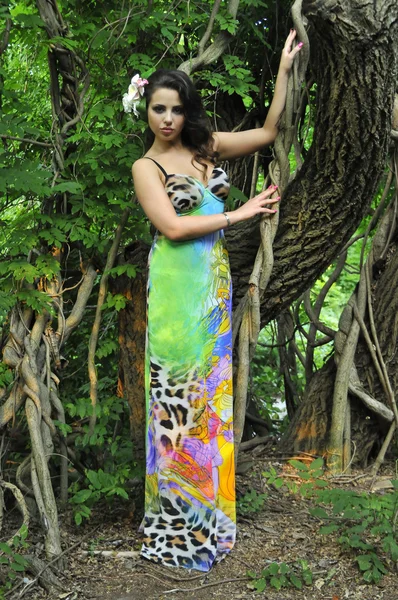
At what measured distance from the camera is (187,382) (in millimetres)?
3260

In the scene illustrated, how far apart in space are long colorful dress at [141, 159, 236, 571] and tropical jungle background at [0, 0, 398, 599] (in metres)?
0.24

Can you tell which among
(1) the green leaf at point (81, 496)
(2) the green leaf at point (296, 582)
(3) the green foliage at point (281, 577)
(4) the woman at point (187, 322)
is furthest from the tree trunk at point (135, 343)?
(2) the green leaf at point (296, 582)

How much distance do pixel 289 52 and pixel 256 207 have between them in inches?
24.5

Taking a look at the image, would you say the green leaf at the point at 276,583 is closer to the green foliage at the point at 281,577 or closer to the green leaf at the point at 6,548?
the green foliage at the point at 281,577

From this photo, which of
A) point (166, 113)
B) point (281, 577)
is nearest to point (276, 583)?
point (281, 577)

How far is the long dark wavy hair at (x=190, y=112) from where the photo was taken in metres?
3.15

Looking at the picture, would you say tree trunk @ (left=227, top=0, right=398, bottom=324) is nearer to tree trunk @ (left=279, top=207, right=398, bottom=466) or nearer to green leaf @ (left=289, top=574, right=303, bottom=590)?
tree trunk @ (left=279, top=207, right=398, bottom=466)

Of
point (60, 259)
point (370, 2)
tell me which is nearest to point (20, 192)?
point (60, 259)

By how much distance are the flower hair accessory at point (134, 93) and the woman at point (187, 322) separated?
0.04 metres

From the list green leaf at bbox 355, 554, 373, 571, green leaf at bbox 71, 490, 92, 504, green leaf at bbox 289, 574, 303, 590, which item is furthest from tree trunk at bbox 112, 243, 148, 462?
green leaf at bbox 355, 554, 373, 571

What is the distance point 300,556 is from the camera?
3348 millimetres

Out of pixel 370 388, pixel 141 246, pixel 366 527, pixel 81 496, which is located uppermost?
pixel 141 246

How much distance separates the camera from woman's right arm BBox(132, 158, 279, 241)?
309 cm

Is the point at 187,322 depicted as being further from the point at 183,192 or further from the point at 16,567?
the point at 16,567
